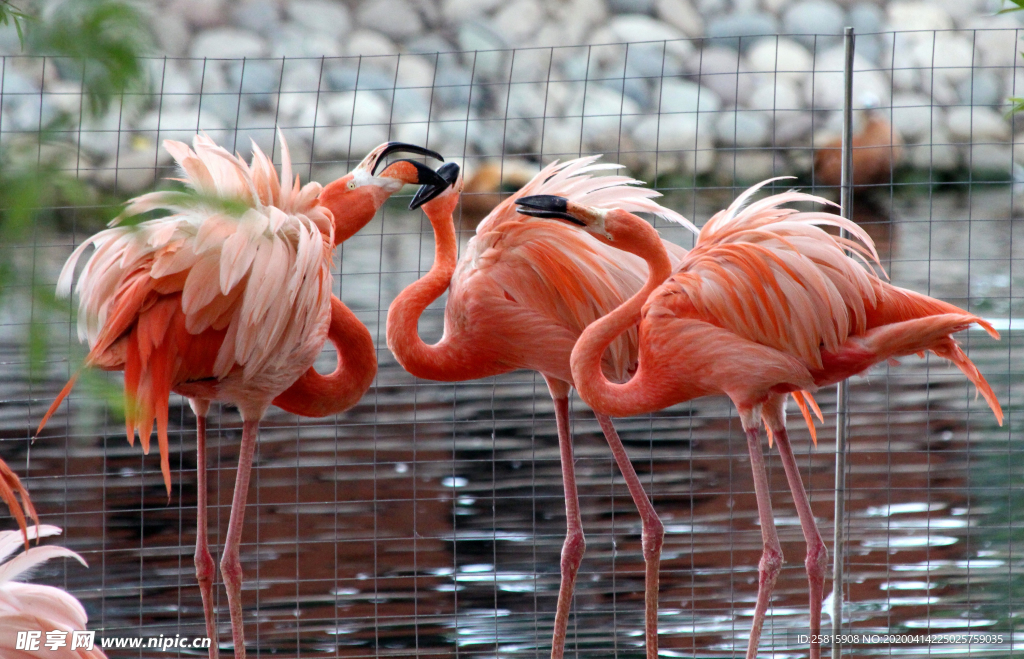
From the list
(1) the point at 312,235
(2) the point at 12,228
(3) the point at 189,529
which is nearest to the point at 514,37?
(3) the point at 189,529

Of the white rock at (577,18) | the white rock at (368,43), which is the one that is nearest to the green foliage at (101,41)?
the white rock at (368,43)

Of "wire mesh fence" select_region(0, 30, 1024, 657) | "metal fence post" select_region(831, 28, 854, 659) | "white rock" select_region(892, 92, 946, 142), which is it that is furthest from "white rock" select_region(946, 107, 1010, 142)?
"metal fence post" select_region(831, 28, 854, 659)

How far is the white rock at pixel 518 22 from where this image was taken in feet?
41.9

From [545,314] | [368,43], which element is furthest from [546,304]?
[368,43]

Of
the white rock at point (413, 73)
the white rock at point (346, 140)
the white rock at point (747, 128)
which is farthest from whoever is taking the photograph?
the white rock at point (413, 73)

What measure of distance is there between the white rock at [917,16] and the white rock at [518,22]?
4574 mm

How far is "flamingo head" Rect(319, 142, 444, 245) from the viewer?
3439 millimetres

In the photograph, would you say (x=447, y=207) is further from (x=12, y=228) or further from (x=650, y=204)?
(x=12, y=228)

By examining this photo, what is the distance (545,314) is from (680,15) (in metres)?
11.0

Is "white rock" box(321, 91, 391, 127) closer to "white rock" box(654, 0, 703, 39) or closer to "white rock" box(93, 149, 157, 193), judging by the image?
"white rock" box(93, 149, 157, 193)

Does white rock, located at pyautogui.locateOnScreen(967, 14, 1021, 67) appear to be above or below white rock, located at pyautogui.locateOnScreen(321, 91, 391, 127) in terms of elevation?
above

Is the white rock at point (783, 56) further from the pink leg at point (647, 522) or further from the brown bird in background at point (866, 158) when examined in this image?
the pink leg at point (647, 522)

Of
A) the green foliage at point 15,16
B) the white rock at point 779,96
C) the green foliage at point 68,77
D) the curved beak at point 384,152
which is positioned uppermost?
the white rock at point 779,96

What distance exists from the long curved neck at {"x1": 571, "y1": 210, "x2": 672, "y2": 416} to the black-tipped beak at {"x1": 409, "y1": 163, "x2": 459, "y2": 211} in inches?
31.5
